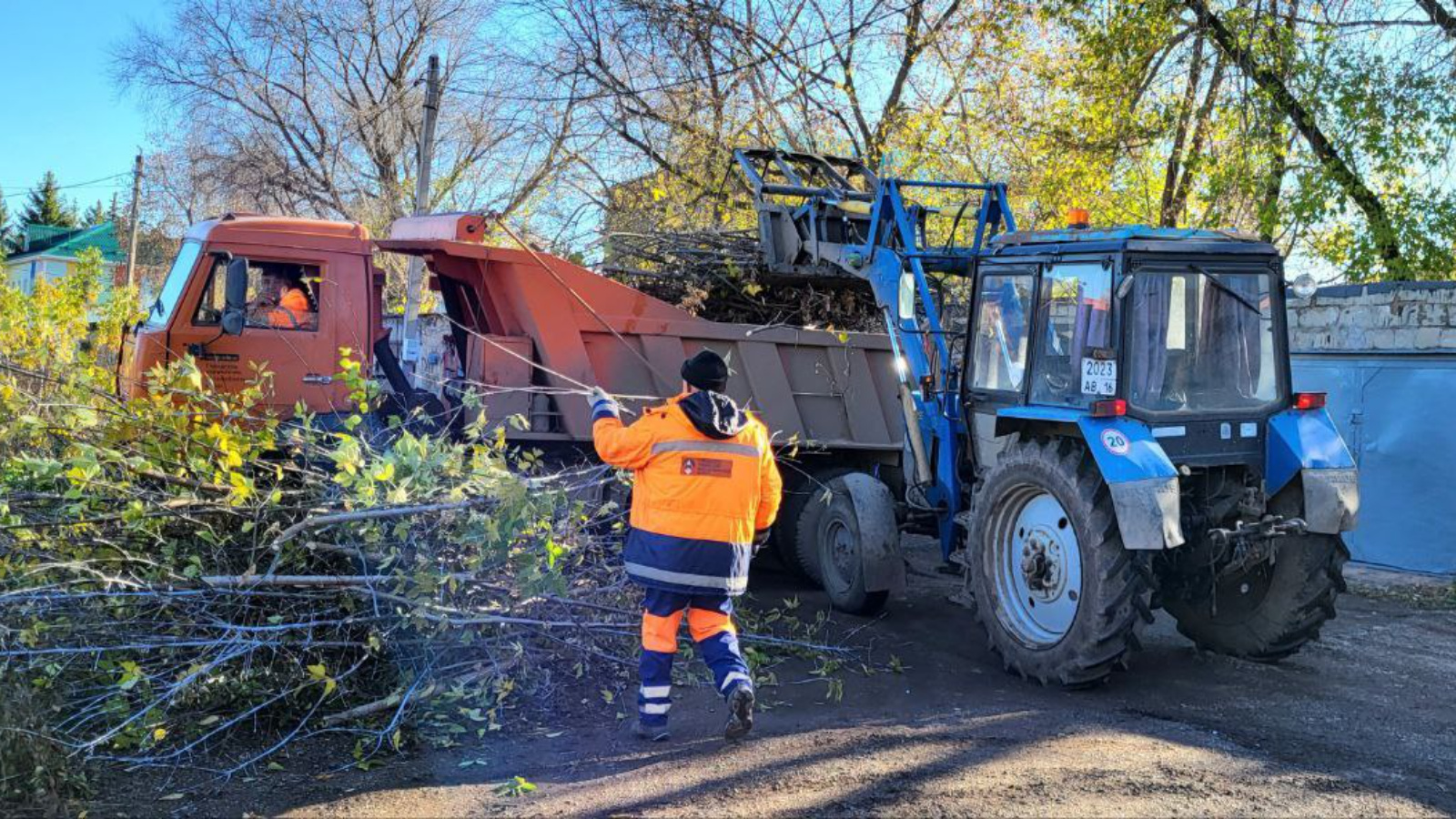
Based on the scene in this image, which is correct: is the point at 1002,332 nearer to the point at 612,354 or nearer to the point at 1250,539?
the point at 1250,539

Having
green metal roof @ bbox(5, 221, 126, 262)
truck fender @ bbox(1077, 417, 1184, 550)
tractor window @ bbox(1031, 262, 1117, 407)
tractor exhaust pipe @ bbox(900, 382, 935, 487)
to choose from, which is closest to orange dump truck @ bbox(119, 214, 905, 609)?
tractor exhaust pipe @ bbox(900, 382, 935, 487)

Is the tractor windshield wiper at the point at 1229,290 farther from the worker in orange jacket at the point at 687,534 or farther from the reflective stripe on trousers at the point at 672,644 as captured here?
the reflective stripe on trousers at the point at 672,644

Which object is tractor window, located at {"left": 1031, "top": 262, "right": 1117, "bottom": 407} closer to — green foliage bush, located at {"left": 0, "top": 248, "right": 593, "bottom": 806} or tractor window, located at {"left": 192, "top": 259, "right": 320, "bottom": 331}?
green foliage bush, located at {"left": 0, "top": 248, "right": 593, "bottom": 806}

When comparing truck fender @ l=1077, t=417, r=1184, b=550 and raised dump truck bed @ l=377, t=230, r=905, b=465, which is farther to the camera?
raised dump truck bed @ l=377, t=230, r=905, b=465

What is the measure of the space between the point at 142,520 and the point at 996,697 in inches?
160

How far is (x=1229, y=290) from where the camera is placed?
6.19m

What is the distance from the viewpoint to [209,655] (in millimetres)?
4895

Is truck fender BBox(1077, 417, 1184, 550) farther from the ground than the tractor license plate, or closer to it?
closer to it

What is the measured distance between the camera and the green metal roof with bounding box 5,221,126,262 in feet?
152

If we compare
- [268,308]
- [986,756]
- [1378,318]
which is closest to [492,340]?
[268,308]

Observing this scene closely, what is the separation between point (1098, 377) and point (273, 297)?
515 cm

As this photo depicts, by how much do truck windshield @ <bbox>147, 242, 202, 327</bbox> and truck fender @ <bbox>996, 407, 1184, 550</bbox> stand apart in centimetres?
554

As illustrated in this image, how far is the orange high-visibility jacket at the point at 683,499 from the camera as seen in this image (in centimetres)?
496

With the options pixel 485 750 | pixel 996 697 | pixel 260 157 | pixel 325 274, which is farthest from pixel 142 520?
pixel 260 157
